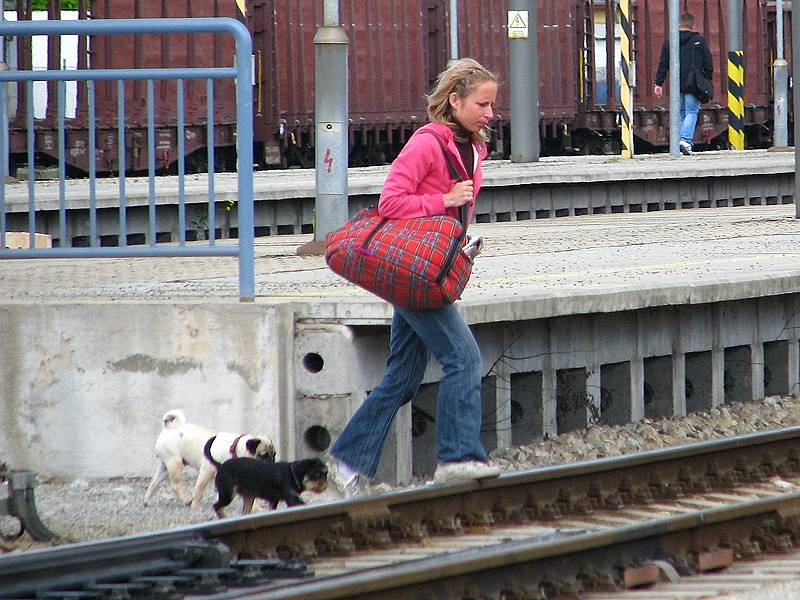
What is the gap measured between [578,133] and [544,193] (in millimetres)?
14843

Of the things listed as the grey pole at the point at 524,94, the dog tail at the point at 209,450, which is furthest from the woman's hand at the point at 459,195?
the grey pole at the point at 524,94

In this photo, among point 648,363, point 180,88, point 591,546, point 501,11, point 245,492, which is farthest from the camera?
point 501,11

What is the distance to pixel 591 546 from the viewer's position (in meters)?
5.33

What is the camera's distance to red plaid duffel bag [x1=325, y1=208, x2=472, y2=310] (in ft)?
19.6

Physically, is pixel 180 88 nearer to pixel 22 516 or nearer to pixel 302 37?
pixel 22 516

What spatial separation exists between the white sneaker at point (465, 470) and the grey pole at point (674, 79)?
20430 millimetres

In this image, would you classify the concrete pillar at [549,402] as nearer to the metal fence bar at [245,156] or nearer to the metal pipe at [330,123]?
the metal fence bar at [245,156]

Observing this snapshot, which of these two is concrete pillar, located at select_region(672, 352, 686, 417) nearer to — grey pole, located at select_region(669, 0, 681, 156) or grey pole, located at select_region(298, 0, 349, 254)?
grey pole, located at select_region(298, 0, 349, 254)

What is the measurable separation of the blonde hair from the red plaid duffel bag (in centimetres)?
40

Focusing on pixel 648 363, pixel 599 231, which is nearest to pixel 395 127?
pixel 599 231

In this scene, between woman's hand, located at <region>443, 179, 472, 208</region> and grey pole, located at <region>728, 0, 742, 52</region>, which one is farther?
grey pole, located at <region>728, 0, 742, 52</region>

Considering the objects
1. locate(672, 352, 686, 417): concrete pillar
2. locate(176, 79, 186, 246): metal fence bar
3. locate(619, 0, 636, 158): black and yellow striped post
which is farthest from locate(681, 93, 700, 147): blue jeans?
locate(176, 79, 186, 246): metal fence bar

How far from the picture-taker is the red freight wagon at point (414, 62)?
2453 centimetres

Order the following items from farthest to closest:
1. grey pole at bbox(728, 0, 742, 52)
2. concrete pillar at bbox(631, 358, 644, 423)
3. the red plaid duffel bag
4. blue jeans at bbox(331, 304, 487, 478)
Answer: grey pole at bbox(728, 0, 742, 52) → concrete pillar at bbox(631, 358, 644, 423) → blue jeans at bbox(331, 304, 487, 478) → the red plaid duffel bag
